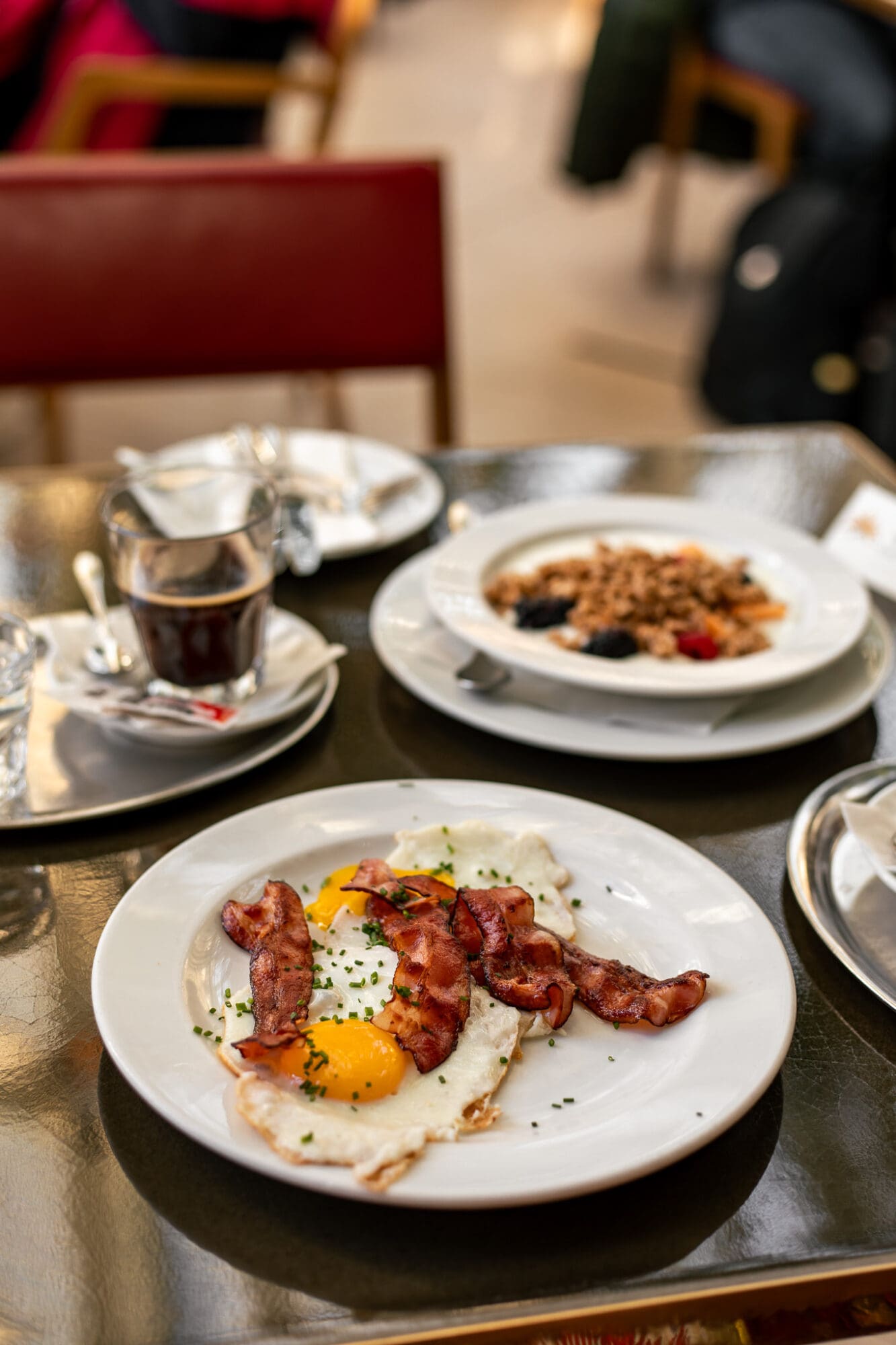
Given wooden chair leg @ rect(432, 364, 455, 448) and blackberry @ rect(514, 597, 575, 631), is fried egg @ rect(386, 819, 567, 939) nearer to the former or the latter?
blackberry @ rect(514, 597, 575, 631)

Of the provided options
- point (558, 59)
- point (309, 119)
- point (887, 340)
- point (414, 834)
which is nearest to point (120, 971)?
point (414, 834)

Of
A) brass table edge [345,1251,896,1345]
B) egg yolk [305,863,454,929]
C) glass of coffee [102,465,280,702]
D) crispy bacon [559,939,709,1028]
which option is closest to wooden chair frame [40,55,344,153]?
glass of coffee [102,465,280,702]

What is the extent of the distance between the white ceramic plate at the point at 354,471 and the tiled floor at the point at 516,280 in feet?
4.08

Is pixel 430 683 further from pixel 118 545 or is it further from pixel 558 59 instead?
pixel 558 59

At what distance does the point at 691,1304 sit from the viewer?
55 cm

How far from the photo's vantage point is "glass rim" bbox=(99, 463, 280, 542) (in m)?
0.95

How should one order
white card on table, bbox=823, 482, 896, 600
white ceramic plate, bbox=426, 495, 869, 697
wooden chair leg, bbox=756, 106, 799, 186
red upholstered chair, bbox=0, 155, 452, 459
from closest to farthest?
white ceramic plate, bbox=426, 495, 869, 697, white card on table, bbox=823, 482, 896, 600, red upholstered chair, bbox=0, 155, 452, 459, wooden chair leg, bbox=756, 106, 799, 186

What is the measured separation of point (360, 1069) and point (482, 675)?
436 mm

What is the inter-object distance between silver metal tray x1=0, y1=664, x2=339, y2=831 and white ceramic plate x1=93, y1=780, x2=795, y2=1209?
0.10 meters

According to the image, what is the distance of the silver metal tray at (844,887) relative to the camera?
741 mm

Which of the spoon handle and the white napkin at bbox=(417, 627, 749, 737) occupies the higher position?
the spoon handle

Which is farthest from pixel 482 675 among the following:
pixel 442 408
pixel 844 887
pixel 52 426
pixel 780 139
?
pixel 780 139

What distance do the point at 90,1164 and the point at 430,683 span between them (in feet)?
1.58

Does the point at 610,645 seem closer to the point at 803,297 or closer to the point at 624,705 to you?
the point at 624,705
